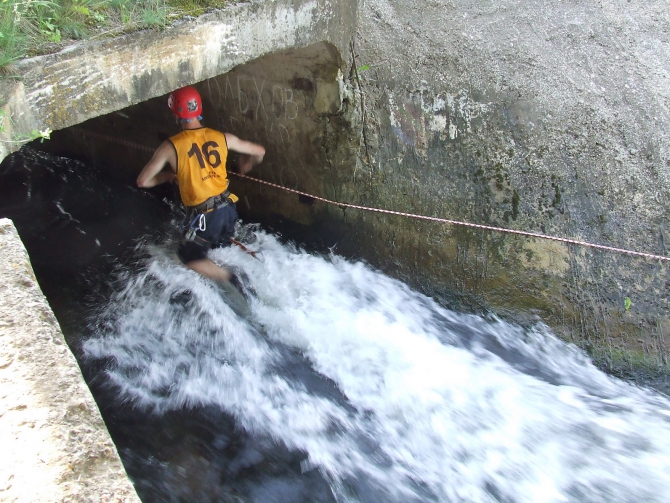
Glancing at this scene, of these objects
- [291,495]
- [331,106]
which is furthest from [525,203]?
[291,495]

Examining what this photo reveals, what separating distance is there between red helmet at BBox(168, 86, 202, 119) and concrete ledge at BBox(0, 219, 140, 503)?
277cm

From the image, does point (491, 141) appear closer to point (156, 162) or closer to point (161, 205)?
point (156, 162)

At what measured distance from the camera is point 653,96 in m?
4.96

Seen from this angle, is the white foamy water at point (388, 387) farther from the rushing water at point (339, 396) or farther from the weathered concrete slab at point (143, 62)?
the weathered concrete slab at point (143, 62)

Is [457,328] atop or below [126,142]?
below

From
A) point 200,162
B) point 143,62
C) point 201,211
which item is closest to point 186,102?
point 200,162

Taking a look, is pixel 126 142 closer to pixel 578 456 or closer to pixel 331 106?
pixel 331 106

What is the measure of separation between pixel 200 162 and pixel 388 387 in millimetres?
2577

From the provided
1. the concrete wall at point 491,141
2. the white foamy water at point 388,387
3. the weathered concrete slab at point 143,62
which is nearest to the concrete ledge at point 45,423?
the weathered concrete slab at point 143,62

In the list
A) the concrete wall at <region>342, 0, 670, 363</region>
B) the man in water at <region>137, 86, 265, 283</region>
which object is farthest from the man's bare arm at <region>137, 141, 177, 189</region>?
the concrete wall at <region>342, 0, 670, 363</region>

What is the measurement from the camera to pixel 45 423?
1582 mm

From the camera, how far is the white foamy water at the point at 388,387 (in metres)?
3.69

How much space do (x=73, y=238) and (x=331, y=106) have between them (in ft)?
12.4

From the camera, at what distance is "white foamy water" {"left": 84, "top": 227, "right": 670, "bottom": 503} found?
12.1 ft
